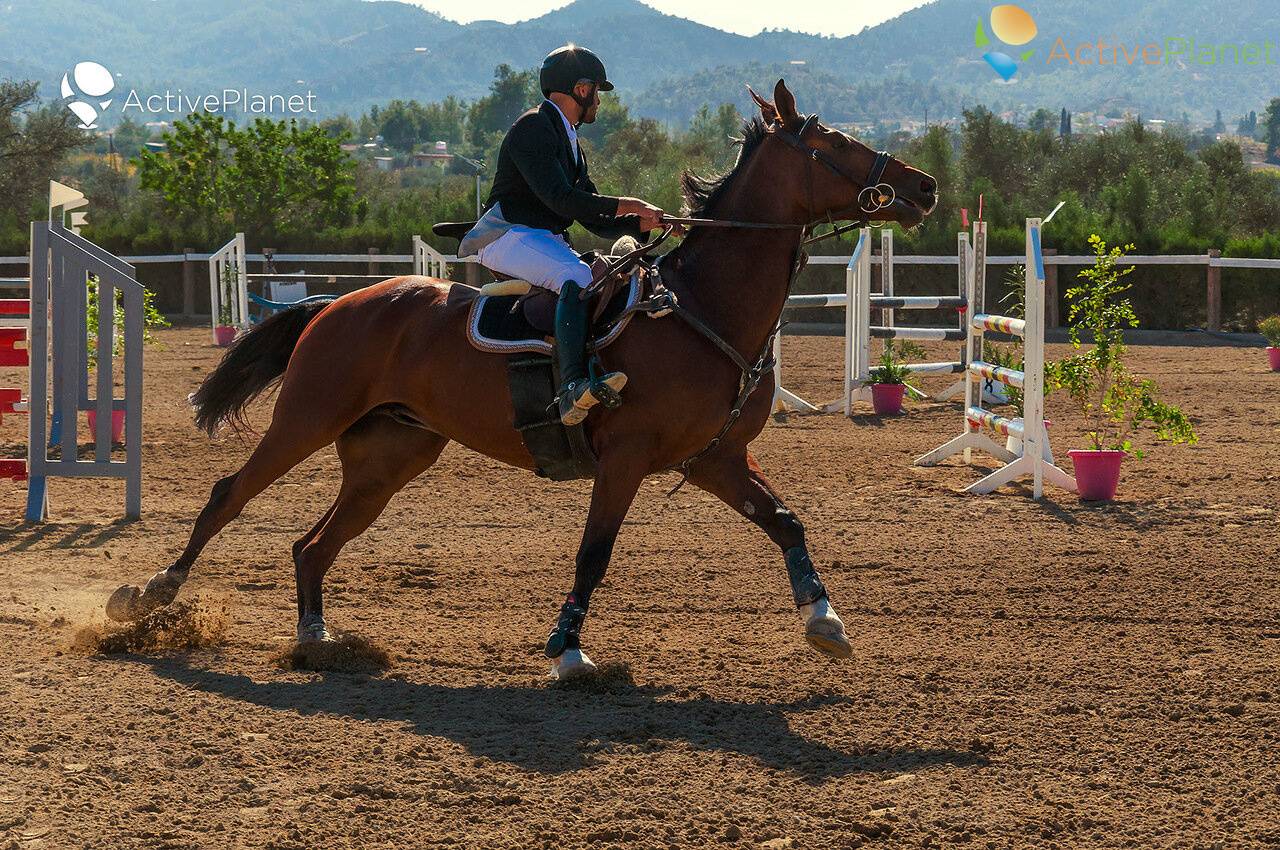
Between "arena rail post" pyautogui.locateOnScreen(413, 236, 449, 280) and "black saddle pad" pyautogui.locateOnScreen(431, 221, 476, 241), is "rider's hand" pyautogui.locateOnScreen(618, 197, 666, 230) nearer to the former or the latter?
"black saddle pad" pyautogui.locateOnScreen(431, 221, 476, 241)

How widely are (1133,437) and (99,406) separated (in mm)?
8196

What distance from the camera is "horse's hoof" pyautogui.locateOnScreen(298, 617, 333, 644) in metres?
5.48

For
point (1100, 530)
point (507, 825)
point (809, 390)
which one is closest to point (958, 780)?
point (507, 825)

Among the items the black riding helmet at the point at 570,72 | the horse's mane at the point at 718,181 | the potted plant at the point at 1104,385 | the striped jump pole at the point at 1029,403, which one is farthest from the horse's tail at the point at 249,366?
the potted plant at the point at 1104,385

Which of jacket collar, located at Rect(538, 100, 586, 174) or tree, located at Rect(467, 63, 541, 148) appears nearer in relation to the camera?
jacket collar, located at Rect(538, 100, 586, 174)

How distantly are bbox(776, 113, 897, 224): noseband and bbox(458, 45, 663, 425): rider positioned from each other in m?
0.60

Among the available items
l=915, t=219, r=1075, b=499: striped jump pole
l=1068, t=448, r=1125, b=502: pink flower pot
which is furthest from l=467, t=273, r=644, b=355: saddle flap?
l=1068, t=448, r=1125, b=502: pink flower pot

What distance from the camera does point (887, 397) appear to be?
13.5m

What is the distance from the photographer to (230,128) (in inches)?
1329

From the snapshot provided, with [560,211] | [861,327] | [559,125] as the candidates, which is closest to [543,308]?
[560,211]

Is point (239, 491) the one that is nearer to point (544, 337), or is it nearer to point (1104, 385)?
point (544, 337)

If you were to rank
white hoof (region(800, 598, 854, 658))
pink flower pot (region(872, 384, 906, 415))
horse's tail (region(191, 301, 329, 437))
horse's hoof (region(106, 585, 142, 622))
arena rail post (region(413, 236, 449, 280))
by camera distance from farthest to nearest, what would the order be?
arena rail post (region(413, 236, 449, 280)) → pink flower pot (region(872, 384, 906, 415)) → horse's tail (region(191, 301, 329, 437)) → horse's hoof (region(106, 585, 142, 622)) → white hoof (region(800, 598, 854, 658))

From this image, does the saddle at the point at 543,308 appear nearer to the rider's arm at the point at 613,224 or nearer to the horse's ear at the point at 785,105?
the rider's arm at the point at 613,224

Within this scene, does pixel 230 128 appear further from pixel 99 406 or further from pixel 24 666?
pixel 24 666
